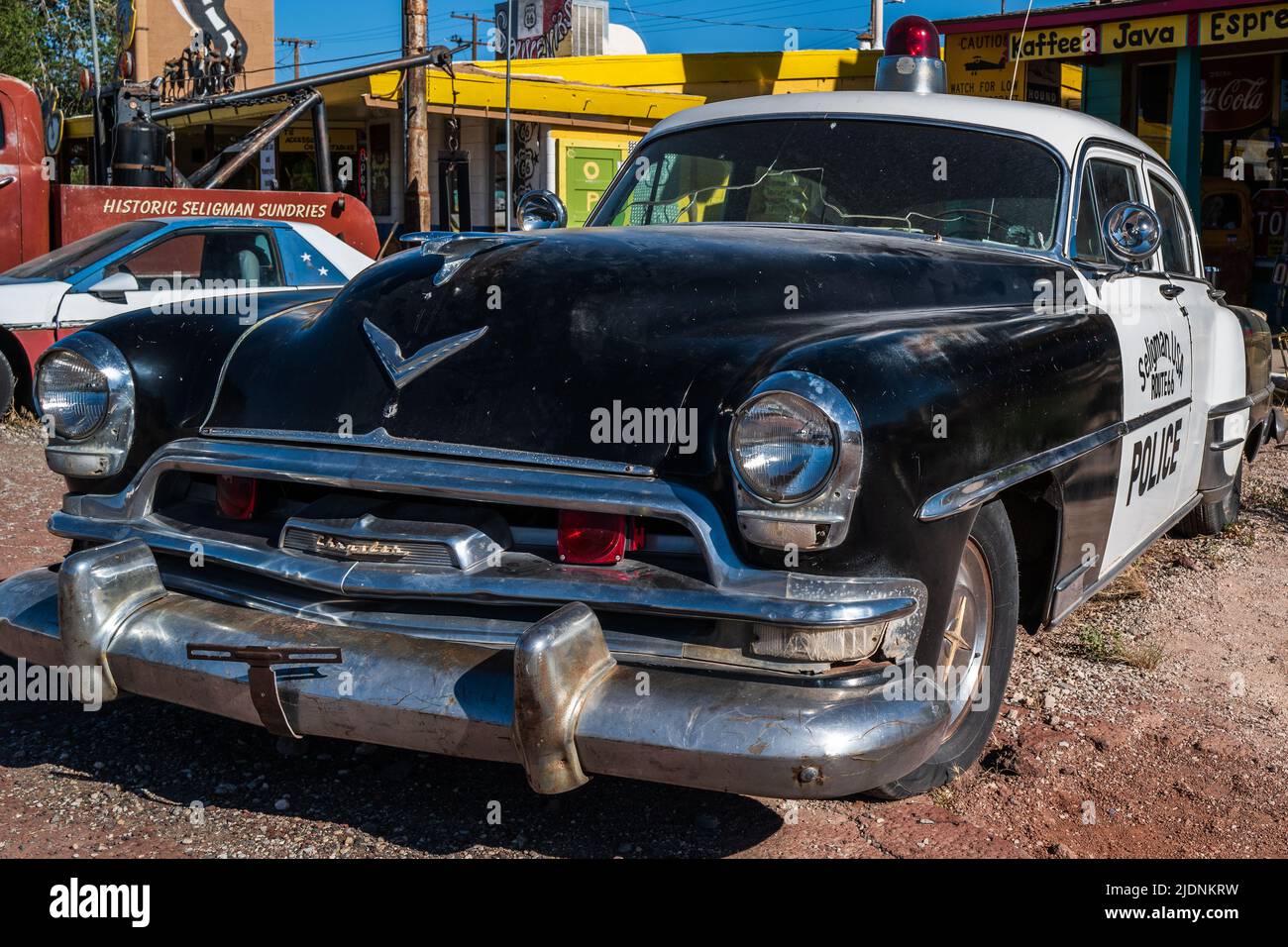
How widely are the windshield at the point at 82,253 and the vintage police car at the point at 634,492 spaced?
5.35m

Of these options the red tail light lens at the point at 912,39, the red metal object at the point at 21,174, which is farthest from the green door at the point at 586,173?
the red tail light lens at the point at 912,39

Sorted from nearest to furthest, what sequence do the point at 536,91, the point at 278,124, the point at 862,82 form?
the point at 278,124, the point at 536,91, the point at 862,82

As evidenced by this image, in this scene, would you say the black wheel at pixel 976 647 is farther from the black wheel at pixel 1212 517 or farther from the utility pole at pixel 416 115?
the utility pole at pixel 416 115

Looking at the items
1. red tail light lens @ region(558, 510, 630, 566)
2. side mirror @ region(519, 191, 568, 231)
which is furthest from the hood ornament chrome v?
side mirror @ region(519, 191, 568, 231)

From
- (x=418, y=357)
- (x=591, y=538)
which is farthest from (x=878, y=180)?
(x=591, y=538)

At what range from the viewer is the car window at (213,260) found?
27.1 ft

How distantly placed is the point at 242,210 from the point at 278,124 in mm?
2747

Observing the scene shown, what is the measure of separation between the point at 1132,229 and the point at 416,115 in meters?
11.0

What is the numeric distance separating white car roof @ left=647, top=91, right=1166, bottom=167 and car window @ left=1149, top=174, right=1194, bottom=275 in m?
0.62

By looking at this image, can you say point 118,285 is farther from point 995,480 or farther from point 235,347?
point 995,480

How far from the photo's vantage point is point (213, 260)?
831cm

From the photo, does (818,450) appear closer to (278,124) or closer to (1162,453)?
(1162,453)

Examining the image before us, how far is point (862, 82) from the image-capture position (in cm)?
1906
